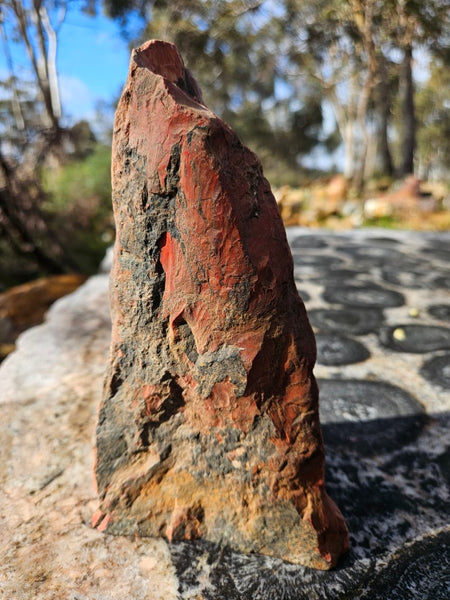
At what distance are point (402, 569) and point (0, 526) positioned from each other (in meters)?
1.05

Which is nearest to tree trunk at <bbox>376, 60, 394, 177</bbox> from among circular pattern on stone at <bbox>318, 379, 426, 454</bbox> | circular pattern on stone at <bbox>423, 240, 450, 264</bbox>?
circular pattern on stone at <bbox>423, 240, 450, 264</bbox>

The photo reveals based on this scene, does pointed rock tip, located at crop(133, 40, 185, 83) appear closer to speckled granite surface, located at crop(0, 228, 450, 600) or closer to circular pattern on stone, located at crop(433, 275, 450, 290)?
speckled granite surface, located at crop(0, 228, 450, 600)

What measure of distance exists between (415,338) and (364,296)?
0.74m

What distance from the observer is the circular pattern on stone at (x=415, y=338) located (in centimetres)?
247

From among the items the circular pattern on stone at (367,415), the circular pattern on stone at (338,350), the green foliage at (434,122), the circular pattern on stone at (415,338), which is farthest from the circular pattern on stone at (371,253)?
the green foliage at (434,122)

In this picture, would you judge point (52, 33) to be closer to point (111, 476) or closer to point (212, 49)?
point (212, 49)

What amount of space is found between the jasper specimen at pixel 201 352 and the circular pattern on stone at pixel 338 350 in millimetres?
1213

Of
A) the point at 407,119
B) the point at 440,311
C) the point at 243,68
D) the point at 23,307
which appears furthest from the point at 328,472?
the point at 243,68

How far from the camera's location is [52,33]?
9.31 metres

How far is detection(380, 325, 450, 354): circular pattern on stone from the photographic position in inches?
97.1

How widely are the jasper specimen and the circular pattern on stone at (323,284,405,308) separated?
6.97 feet

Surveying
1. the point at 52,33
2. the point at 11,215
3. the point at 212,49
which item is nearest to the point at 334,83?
the point at 212,49

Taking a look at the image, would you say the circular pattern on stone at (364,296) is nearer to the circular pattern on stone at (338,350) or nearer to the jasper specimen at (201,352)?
the circular pattern on stone at (338,350)

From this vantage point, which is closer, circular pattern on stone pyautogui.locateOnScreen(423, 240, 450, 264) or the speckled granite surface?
the speckled granite surface
